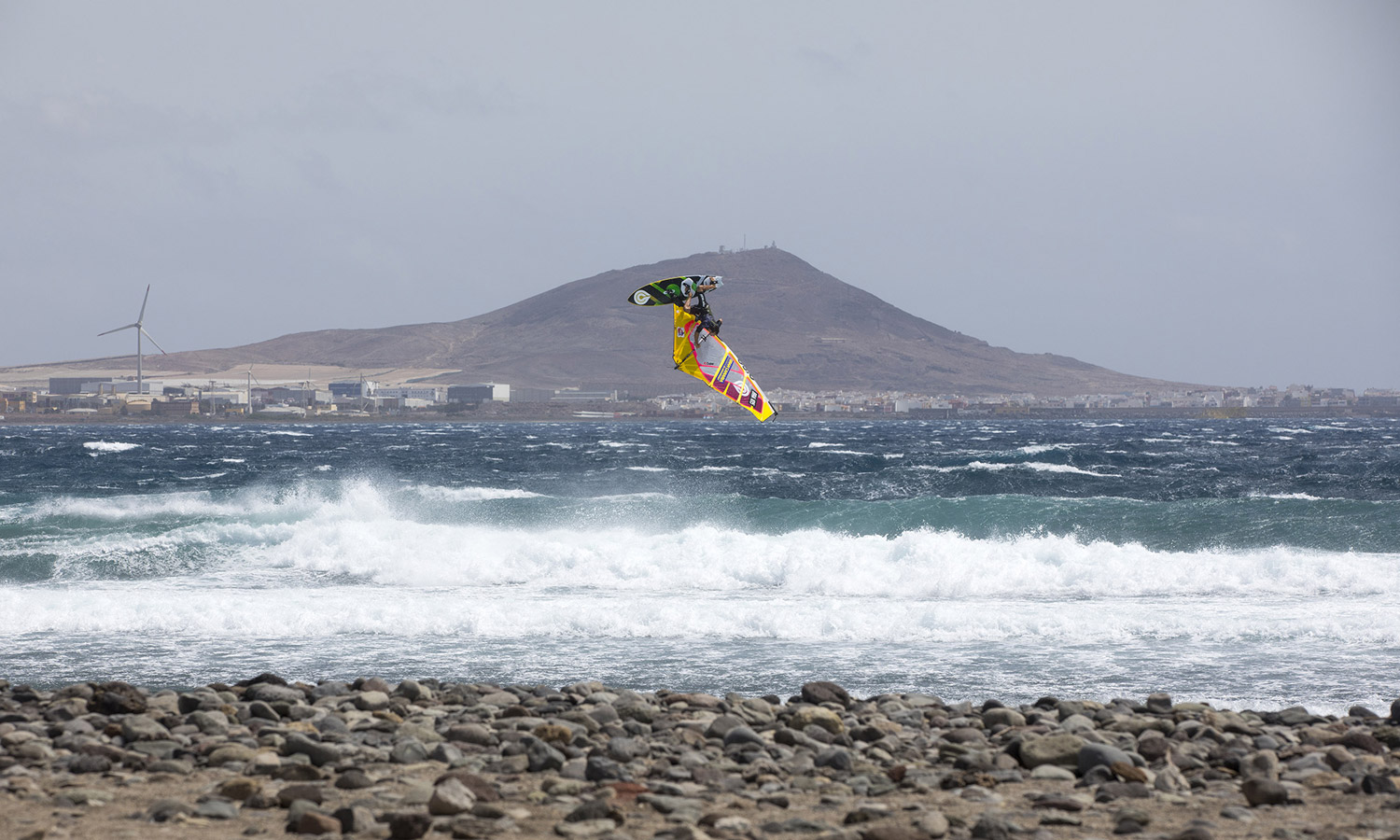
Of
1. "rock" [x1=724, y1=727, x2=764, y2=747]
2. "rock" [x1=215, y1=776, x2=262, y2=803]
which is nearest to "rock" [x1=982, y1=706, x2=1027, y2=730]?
"rock" [x1=724, y1=727, x2=764, y2=747]

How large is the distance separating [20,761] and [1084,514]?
73.1 feet

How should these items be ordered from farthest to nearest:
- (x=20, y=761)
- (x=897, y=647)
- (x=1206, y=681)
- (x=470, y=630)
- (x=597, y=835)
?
(x=470, y=630) → (x=897, y=647) → (x=1206, y=681) → (x=20, y=761) → (x=597, y=835)

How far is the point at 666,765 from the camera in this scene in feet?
24.1

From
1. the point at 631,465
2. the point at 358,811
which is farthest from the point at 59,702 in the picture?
the point at 631,465

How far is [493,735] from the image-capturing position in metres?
8.00

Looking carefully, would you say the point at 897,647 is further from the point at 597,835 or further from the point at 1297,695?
the point at 597,835

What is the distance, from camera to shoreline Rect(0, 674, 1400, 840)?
6.02 meters

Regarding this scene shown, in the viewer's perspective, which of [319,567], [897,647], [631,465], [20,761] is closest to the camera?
[20,761]

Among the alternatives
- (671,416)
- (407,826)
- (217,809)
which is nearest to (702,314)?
(217,809)

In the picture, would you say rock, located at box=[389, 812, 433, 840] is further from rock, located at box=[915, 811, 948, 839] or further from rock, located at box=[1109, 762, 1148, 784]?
rock, located at box=[1109, 762, 1148, 784]

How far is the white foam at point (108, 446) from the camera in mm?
70750

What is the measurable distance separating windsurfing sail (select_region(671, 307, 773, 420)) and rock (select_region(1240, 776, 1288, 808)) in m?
8.05

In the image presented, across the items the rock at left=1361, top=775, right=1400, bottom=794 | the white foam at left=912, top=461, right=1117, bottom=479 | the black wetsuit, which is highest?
the black wetsuit

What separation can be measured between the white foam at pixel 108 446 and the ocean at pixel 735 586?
110 ft
